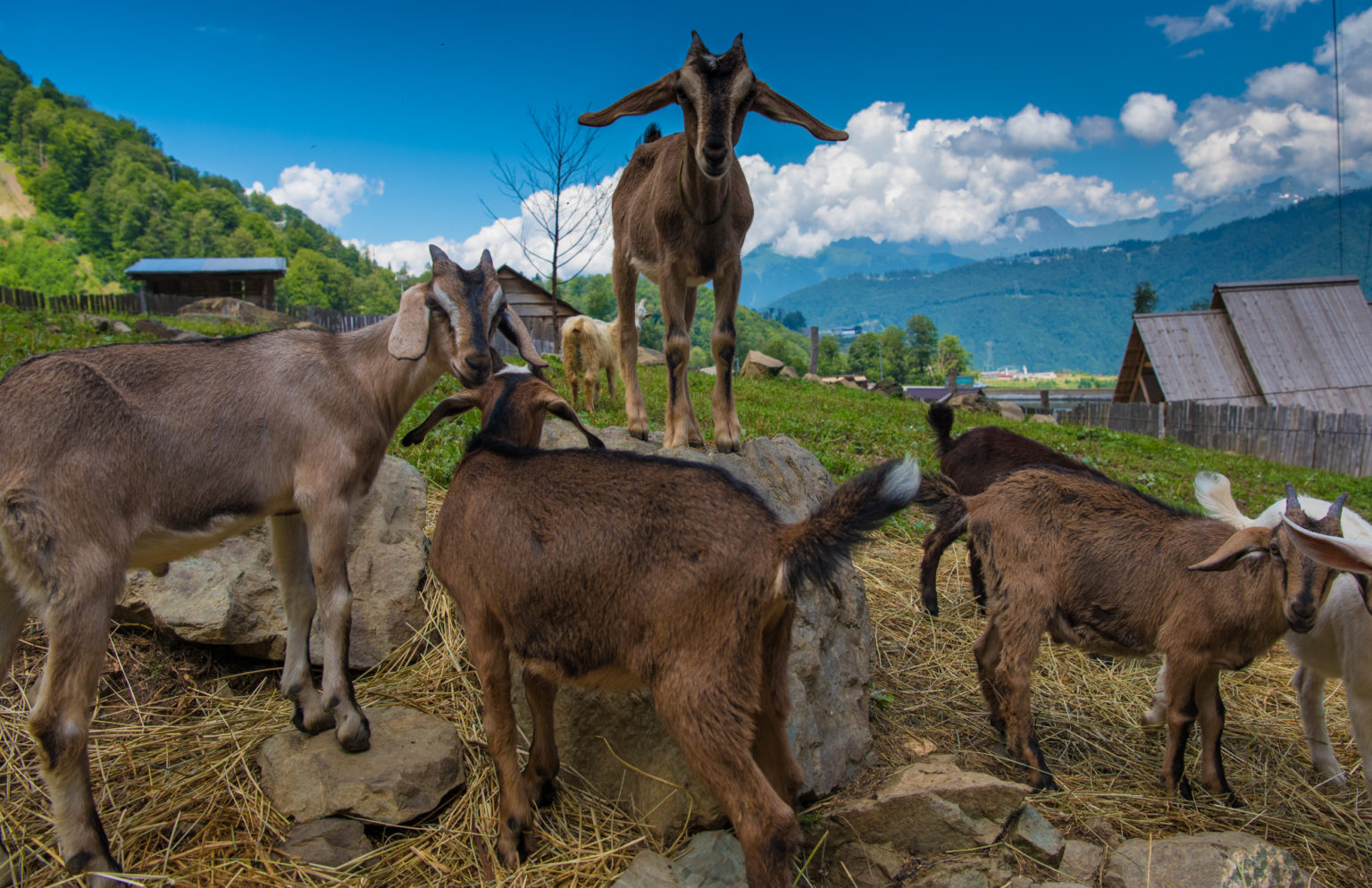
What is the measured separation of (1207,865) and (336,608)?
3499 millimetres

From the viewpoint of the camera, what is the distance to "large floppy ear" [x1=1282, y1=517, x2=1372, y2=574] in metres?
2.96

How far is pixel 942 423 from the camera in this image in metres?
6.18

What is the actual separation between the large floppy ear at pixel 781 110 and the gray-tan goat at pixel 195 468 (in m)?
2.02

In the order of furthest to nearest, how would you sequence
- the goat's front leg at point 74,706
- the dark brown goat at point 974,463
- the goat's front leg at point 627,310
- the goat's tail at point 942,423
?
the goat's tail at point 942,423 < the goat's front leg at point 627,310 < the dark brown goat at point 974,463 < the goat's front leg at point 74,706

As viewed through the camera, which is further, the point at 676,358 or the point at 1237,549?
the point at 676,358

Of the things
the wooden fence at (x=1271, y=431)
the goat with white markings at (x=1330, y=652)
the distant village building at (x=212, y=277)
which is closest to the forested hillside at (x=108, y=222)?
the distant village building at (x=212, y=277)

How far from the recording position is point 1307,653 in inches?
151

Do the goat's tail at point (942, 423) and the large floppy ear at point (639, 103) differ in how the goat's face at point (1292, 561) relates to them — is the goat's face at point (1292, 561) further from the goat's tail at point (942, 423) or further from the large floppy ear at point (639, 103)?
the large floppy ear at point (639, 103)

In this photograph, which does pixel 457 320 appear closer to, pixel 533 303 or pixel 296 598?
pixel 296 598

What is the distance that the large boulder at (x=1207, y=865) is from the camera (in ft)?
8.77

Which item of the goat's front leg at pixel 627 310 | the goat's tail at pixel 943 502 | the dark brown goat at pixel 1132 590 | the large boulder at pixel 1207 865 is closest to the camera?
the large boulder at pixel 1207 865

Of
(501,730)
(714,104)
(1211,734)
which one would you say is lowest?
(1211,734)

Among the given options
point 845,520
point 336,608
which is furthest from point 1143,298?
point 336,608

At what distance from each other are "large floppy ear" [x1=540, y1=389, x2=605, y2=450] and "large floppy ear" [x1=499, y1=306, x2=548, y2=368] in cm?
18
